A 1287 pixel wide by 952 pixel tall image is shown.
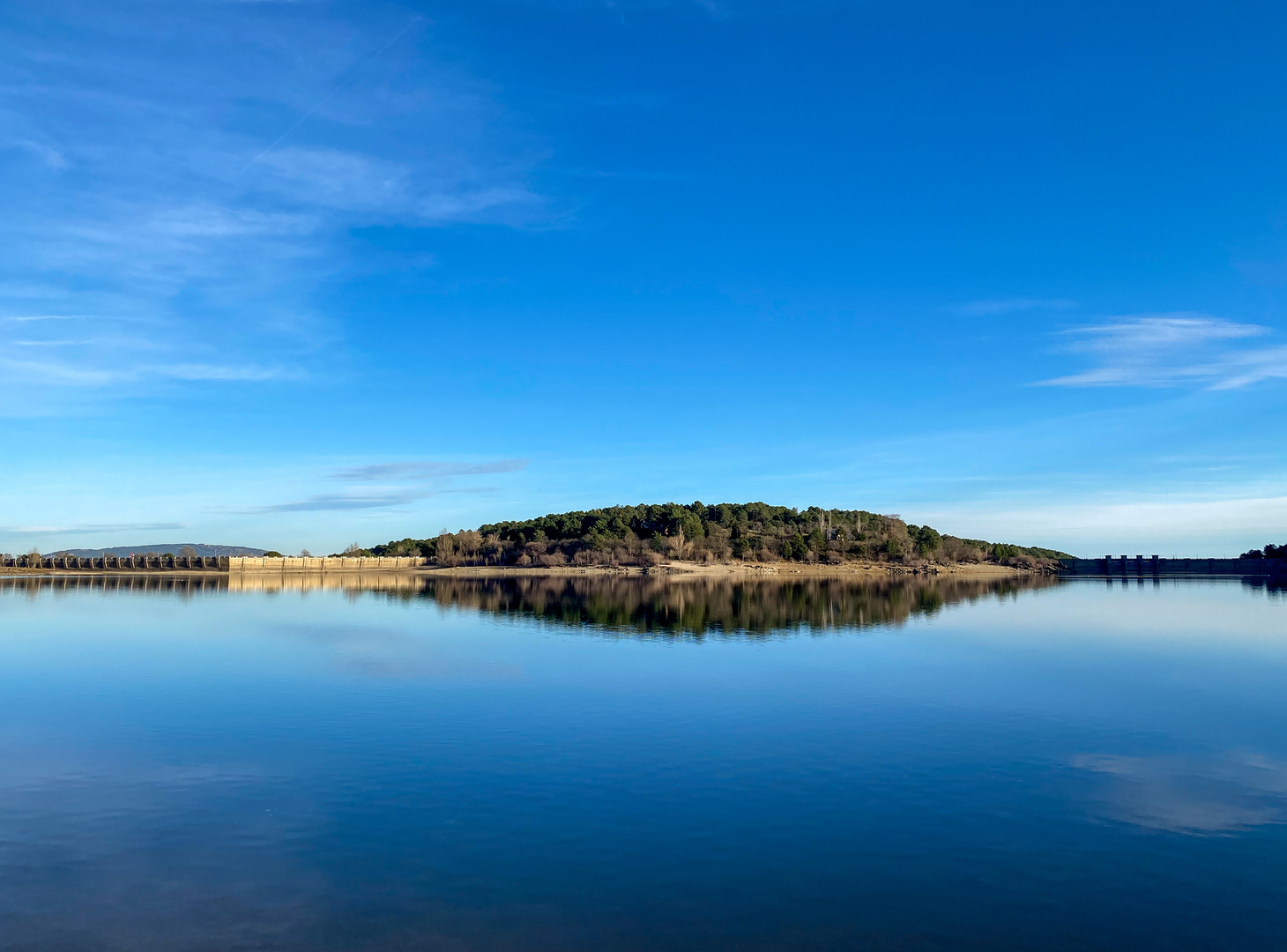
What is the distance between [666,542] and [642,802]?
155m

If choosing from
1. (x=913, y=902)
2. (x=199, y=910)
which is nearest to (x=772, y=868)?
(x=913, y=902)

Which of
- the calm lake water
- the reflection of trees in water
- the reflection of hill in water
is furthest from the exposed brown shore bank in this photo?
the calm lake water

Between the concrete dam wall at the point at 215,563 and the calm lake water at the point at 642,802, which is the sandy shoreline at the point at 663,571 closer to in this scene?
the concrete dam wall at the point at 215,563

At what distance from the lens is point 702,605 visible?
73.4 metres

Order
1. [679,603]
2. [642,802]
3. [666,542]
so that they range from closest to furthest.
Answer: [642,802], [679,603], [666,542]

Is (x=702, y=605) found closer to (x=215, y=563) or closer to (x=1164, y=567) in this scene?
(x=215, y=563)

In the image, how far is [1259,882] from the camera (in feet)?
41.4

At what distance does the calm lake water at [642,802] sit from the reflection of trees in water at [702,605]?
15.5m

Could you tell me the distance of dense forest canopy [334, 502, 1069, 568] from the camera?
6762 inches

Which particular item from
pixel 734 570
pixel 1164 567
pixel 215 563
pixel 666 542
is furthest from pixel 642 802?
pixel 1164 567

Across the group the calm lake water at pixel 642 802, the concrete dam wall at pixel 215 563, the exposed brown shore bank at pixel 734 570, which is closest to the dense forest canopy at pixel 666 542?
the exposed brown shore bank at pixel 734 570

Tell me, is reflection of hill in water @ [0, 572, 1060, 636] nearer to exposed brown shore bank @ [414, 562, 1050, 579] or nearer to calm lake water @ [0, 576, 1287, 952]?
calm lake water @ [0, 576, 1287, 952]

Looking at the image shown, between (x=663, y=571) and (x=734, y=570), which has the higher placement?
(x=734, y=570)

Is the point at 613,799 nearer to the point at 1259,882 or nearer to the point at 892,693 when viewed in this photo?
the point at 1259,882
